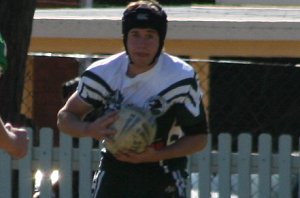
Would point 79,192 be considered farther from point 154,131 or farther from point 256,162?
point 154,131

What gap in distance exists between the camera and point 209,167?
7.46m

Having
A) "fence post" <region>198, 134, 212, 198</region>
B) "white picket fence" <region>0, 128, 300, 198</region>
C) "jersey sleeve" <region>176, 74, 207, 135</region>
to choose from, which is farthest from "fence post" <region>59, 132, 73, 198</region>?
"jersey sleeve" <region>176, 74, 207, 135</region>

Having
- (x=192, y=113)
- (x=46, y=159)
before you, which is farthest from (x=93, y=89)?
(x=46, y=159)

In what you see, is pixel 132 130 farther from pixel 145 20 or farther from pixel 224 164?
pixel 224 164

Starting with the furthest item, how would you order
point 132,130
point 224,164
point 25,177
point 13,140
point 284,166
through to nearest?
point 25,177 < point 224,164 < point 284,166 < point 132,130 < point 13,140

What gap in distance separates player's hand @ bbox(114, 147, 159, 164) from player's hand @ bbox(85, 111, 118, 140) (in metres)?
0.11

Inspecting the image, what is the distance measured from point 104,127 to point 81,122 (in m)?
0.19

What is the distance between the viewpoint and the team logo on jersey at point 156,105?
4812mm

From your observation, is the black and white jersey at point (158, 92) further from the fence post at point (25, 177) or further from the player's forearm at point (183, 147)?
the fence post at point (25, 177)

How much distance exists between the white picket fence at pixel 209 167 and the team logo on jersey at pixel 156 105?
2.49 metres

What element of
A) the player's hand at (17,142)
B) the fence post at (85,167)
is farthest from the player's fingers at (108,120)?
the fence post at (85,167)

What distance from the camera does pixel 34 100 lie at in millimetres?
12164

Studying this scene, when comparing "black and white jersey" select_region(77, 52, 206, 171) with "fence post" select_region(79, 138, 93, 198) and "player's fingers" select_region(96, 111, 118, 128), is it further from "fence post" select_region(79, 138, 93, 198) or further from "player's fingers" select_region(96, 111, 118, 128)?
"fence post" select_region(79, 138, 93, 198)

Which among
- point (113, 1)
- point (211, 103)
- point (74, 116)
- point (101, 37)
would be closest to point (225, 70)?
point (211, 103)
